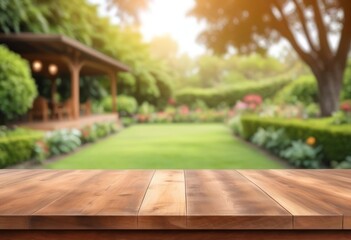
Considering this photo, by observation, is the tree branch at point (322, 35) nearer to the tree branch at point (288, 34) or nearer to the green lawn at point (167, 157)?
the tree branch at point (288, 34)

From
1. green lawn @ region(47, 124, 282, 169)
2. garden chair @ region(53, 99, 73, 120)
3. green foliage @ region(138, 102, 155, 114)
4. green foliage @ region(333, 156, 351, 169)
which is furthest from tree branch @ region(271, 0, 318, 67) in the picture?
green foliage @ region(138, 102, 155, 114)

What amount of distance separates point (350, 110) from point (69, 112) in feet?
32.8

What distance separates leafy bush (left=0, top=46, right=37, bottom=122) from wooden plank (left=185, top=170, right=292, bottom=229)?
8696mm

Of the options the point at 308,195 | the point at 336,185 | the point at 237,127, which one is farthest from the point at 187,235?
the point at 237,127

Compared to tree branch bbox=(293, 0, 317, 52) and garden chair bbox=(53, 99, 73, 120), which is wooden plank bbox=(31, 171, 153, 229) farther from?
garden chair bbox=(53, 99, 73, 120)

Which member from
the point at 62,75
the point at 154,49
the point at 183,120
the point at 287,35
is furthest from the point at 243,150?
the point at 154,49

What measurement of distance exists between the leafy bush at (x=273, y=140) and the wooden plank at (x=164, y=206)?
26.4ft

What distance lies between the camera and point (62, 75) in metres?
20.6

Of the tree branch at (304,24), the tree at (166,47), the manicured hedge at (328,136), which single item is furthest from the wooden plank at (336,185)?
the tree at (166,47)

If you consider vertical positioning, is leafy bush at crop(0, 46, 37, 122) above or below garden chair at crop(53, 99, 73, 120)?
above

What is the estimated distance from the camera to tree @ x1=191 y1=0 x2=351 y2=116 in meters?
13.6

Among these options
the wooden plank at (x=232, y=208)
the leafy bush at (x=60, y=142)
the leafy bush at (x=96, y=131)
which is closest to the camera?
the wooden plank at (x=232, y=208)

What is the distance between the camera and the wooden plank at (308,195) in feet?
5.84

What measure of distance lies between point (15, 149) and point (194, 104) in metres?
24.5
